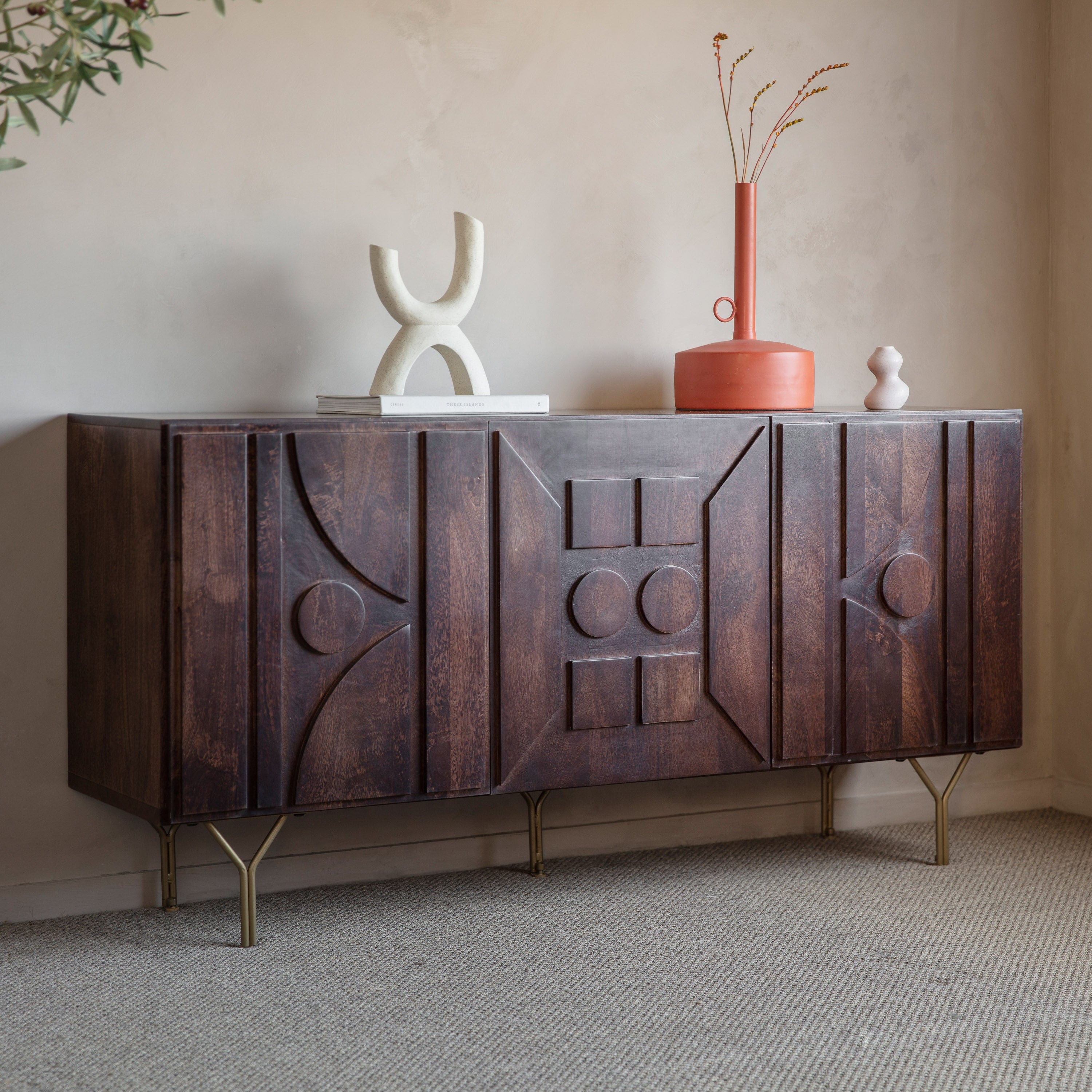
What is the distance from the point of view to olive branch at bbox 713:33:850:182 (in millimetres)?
2760

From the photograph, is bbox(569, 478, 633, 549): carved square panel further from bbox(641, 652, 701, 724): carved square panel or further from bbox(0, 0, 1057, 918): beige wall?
bbox(0, 0, 1057, 918): beige wall

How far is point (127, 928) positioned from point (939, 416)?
Result: 176 centimetres

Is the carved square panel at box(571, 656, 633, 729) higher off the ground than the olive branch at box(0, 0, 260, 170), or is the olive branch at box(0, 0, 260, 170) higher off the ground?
the olive branch at box(0, 0, 260, 170)

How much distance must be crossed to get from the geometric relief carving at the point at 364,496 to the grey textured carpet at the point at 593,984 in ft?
2.10

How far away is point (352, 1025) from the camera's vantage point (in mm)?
1894

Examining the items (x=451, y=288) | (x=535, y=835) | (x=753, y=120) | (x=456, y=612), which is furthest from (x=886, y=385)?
(x=535, y=835)

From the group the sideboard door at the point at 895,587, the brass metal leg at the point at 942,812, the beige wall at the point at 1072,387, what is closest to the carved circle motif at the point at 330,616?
the sideboard door at the point at 895,587

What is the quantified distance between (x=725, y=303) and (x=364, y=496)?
1072 millimetres

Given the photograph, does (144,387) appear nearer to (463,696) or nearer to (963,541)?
(463,696)

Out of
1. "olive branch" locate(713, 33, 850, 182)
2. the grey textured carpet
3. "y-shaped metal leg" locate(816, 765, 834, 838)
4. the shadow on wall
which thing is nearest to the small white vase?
"olive branch" locate(713, 33, 850, 182)

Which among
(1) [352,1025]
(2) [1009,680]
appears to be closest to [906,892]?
(2) [1009,680]

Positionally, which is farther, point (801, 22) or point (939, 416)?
point (801, 22)

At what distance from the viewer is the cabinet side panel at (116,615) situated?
2.02 m

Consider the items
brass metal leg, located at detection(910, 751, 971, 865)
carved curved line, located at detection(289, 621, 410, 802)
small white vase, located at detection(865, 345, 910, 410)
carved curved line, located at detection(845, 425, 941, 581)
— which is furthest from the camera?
brass metal leg, located at detection(910, 751, 971, 865)
